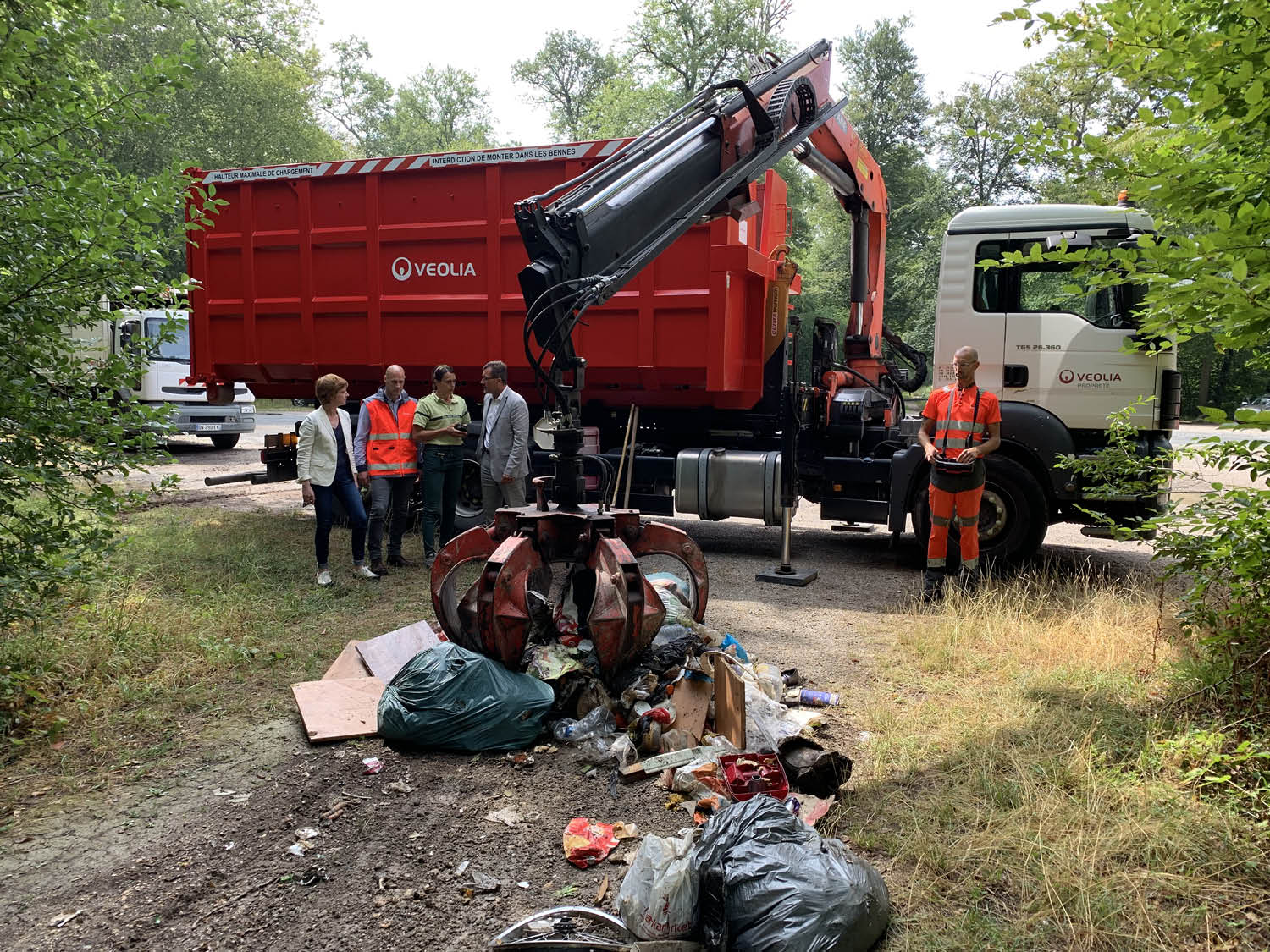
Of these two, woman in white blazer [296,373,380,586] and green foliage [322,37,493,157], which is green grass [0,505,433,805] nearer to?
woman in white blazer [296,373,380,586]

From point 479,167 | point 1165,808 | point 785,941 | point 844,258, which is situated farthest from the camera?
point 844,258

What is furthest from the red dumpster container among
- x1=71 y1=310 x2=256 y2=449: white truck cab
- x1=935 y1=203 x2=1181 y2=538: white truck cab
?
x1=71 y1=310 x2=256 y2=449: white truck cab

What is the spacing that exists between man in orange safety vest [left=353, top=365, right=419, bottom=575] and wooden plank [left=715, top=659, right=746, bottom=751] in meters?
3.88

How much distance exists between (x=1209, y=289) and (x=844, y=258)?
28369 mm

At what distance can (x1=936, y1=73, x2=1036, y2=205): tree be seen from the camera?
33094mm

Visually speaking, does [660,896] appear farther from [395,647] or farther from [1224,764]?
[395,647]

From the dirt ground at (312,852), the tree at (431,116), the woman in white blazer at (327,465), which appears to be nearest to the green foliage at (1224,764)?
the dirt ground at (312,852)

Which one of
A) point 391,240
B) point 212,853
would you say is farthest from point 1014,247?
point 212,853

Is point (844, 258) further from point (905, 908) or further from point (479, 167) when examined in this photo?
point (905, 908)

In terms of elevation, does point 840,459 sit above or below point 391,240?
below

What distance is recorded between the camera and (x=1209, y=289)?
2414 millimetres

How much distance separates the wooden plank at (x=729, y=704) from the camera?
11.6ft

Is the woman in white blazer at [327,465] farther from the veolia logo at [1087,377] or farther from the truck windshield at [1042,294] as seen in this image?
the veolia logo at [1087,377]

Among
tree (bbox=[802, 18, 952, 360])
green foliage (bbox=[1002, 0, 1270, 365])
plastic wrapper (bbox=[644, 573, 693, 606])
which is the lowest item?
plastic wrapper (bbox=[644, 573, 693, 606])
